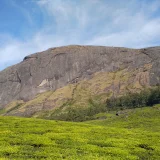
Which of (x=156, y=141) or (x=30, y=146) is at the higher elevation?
(x=30, y=146)

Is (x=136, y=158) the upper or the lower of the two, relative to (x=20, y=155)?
lower

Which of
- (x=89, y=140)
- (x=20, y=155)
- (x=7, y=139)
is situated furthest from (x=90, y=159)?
(x=7, y=139)

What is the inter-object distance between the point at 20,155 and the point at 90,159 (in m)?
6.44

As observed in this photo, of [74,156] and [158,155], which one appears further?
[158,155]

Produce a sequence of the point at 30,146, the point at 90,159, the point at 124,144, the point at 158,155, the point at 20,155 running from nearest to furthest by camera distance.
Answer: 1. the point at 90,159
2. the point at 20,155
3. the point at 158,155
4. the point at 30,146
5. the point at 124,144

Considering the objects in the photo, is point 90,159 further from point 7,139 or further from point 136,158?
point 7,139

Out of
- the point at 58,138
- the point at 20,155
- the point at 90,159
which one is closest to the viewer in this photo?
the point at 90,159

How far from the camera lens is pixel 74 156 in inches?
909

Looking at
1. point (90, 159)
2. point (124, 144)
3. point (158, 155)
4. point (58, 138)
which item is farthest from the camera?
point (58, 138)

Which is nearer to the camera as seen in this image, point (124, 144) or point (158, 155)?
point (158, 155)

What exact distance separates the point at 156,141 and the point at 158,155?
792cm

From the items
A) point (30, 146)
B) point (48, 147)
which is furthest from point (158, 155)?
point (30, 146)

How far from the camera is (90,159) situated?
22.0 metres

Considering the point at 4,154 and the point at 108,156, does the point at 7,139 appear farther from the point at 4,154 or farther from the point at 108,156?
the point at 108,156
